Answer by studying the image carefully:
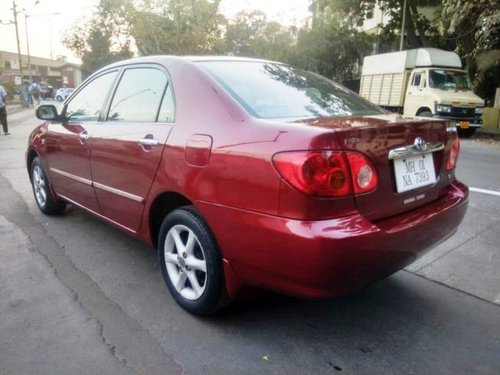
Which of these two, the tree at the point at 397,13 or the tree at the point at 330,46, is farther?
the tree at the point at 330,46

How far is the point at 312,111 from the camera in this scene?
2760 millimetres

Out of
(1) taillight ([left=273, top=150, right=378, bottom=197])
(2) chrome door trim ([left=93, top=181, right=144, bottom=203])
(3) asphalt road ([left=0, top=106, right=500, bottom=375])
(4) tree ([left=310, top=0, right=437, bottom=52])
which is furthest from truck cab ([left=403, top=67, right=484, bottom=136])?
(1) taillight ([left=273, top=150, right=378, bottom=197])

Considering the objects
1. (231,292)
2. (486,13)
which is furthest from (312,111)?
(486,13)

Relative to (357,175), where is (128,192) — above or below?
below

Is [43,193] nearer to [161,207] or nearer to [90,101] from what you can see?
[90,101]

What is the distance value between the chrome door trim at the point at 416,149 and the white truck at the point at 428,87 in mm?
10926

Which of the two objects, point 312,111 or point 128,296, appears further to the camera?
point 128,296

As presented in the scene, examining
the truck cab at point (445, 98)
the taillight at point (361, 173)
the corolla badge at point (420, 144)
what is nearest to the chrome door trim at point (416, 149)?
the corolla badge at point (420, 144)

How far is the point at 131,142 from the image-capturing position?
3.10 metres

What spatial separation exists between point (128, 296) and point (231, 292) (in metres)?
0.90

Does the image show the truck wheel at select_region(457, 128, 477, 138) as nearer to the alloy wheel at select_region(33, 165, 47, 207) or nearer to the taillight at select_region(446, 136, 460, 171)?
the taillight at select_region(446, 136, 460, 171)

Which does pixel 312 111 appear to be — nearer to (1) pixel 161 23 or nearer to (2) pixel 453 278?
(2) pixel 453 278

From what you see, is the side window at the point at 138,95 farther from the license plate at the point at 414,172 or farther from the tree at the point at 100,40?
the tree at the point at 100,40

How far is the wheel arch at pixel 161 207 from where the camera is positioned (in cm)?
282
